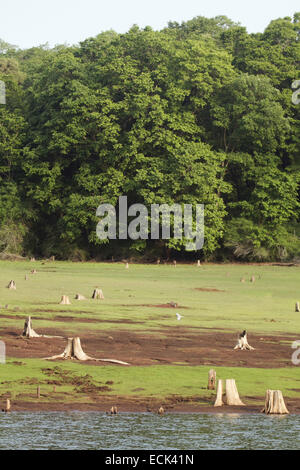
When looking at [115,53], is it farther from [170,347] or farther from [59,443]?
[59,443]

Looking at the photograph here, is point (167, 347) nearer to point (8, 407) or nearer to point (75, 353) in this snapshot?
point (75, 353)

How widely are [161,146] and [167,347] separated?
129 ft

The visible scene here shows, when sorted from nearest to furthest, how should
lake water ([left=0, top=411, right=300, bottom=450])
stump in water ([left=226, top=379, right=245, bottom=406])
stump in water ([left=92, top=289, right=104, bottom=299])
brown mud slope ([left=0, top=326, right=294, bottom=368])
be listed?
lake water ([left=0, top=411, right=300, bottom=450]) < stump in water ([left=226, top=379, right=245, bottom=406]) < brown mud slope ([left=0, top=326, right=294, bottom=368]) < stump in water ([left=92, top=289, right=104, bottom=299])

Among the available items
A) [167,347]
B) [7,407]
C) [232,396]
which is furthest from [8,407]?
[167,347]

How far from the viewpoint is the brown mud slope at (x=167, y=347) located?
20.0 metres

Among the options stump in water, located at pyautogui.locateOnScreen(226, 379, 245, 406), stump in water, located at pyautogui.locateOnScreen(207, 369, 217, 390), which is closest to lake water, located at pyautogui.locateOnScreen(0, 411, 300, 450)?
stump in water, located at pyautogui.locateOnScreen(226, 379, 245, 406)

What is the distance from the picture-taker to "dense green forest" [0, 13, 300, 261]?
192ft

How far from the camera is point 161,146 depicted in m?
60.0

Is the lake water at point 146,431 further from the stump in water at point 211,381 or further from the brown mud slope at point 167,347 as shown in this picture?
the brown mud slope at point 167,347

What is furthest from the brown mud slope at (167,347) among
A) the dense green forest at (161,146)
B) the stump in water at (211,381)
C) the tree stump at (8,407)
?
the dense green forest at (161,146)

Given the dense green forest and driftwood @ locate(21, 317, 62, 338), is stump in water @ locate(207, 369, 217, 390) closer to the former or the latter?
driftwood @ locate(21, 317, 62, 338)

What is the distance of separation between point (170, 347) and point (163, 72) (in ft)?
136

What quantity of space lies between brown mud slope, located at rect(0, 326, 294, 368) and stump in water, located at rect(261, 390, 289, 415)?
166 inches

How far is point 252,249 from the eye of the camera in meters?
58.8
